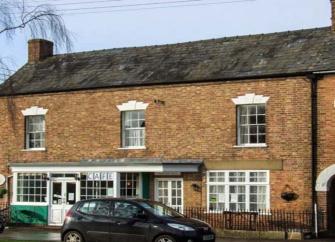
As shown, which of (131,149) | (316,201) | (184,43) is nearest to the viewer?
(316,201)

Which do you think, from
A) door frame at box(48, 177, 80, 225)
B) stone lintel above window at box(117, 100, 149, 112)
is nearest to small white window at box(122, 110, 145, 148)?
stone lintel above window at box(117, 100, 149, 112)

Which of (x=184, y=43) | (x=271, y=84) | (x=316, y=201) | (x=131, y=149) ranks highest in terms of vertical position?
(x=184, y=43)

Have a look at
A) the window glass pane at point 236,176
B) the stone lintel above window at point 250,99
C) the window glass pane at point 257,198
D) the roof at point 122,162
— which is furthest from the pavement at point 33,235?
the stone lintel above window at point 250,99

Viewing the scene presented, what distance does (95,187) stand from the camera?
30.1 metres

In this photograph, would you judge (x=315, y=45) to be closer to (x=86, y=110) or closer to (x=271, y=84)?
(x=271, y=84)

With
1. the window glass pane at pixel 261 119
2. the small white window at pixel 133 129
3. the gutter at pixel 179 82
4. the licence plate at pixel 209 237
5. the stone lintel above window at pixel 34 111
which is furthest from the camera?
the stone lintel above window at pixel 34 111

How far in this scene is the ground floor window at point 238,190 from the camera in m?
26.7

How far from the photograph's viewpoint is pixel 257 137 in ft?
89.0

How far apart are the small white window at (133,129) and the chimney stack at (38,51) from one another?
25.9ft

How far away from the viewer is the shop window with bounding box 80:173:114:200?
29688mm

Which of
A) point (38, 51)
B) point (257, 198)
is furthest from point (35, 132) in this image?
point (257, 198)

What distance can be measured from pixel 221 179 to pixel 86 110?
702 centimetres

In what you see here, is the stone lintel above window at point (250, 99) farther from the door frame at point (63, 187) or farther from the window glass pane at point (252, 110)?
the door frame at point (63, 187)

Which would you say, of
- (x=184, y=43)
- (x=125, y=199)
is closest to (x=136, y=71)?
(x=184, y=43)
